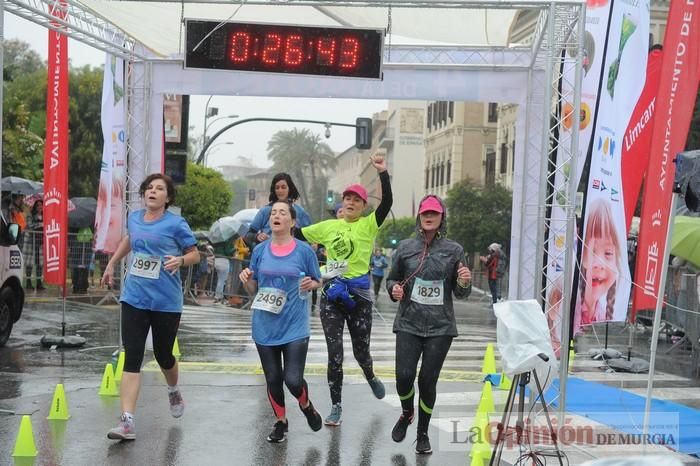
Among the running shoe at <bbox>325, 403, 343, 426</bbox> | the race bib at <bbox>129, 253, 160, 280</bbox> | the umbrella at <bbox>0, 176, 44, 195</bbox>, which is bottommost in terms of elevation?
the running shoe at <bbox>325, 403, 343, 426</bbox>

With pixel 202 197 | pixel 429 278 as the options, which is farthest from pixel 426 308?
pixel 202 197

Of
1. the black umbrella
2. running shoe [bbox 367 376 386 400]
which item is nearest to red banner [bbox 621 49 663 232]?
running shoe [bbox 367 376 386 400]

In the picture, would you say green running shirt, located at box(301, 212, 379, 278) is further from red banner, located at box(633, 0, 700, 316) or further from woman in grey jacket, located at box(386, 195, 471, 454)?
red banner, located at box(633, 0, 700, 316)

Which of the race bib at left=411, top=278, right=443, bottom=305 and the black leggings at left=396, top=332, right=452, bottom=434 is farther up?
the race bib at left=411, top=278, right=443, bottom=305

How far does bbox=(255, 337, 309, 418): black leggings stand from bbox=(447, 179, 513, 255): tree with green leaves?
3727 centimetres

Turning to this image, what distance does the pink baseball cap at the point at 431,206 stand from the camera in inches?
289

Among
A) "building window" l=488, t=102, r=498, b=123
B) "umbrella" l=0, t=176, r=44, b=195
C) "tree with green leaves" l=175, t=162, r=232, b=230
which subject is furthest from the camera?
"building window" l=488, t=102, r=498, b=123

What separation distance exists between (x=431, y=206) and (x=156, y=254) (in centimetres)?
217

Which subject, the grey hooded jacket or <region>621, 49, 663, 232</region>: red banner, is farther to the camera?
<region>621, 49, 663, 232</region>: red banner

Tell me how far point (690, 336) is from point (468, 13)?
6.06 metres

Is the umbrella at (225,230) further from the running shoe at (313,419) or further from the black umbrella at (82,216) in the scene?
the running shoe at (313,419)

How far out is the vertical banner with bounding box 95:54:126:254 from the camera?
12.6m

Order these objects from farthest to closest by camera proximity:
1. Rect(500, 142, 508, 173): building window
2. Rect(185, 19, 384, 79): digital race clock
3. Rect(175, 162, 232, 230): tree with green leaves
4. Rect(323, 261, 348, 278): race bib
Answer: Rect(500, 142, 508, 173): building window
Rect(175, 162, 232, 230): tree with green leaves
Rect(185, 19, 384, 79): digital race clock
Rect(323, 261, 348, 278): race bib

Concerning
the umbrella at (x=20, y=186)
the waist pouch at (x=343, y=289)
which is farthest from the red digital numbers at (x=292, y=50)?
the umbrella at (x=20, y=186)
